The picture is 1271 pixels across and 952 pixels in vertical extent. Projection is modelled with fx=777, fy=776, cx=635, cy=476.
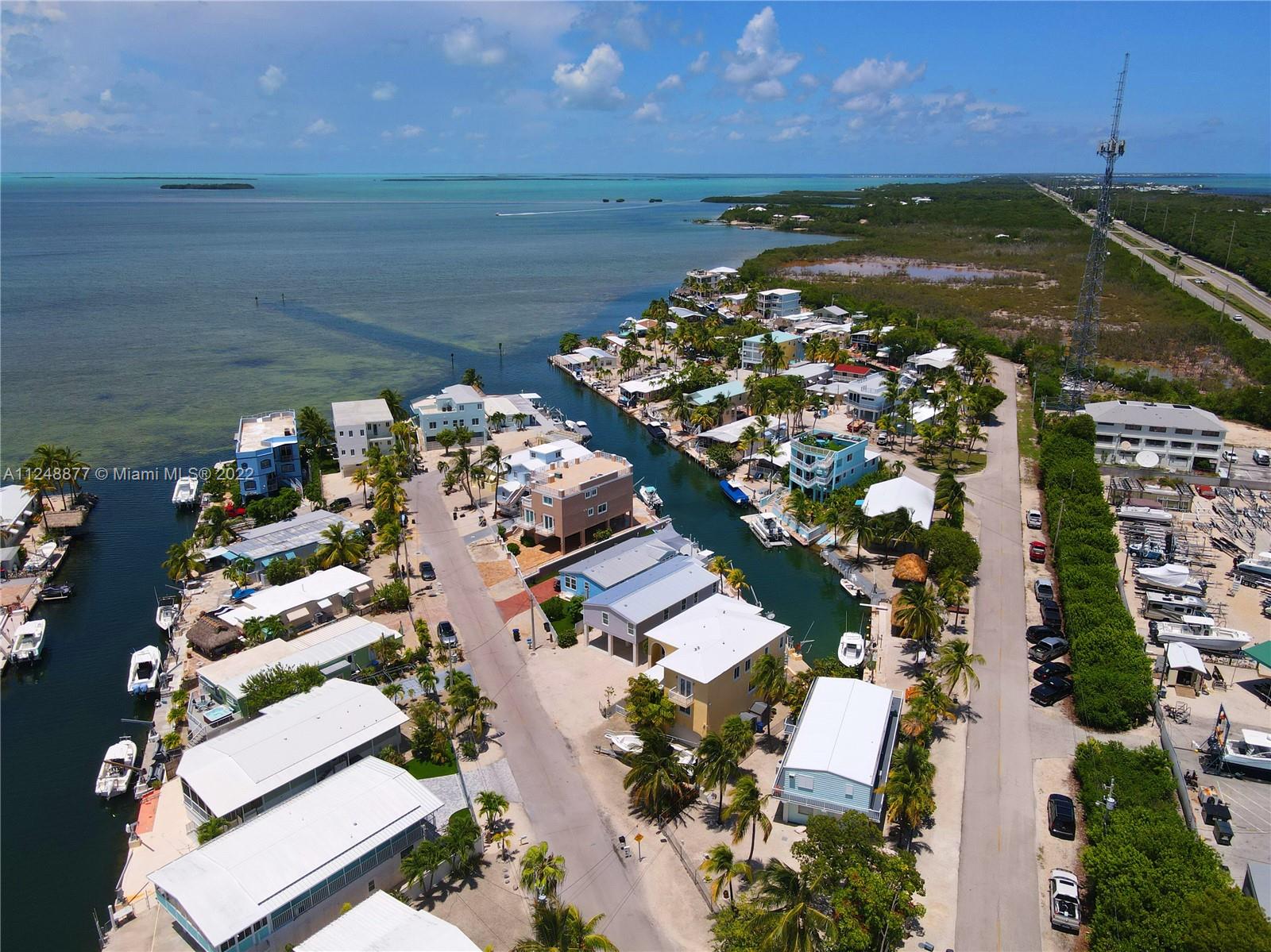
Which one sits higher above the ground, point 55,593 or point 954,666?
point 954,666

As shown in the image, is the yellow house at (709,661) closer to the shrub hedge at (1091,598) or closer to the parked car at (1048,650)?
the parked car at (1048,650)

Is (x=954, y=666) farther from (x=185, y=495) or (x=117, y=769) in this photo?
(x=185, y=495)

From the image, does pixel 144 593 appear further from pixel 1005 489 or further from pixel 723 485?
pixel 1005 489

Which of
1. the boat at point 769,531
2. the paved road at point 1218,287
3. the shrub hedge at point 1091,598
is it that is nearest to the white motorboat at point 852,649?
the shrub hedge at point 1091,598

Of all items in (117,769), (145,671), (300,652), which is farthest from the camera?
(145,671)

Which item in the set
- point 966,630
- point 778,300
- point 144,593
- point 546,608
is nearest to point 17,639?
point 144,593

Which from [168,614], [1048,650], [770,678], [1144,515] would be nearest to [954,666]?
[770,678]
